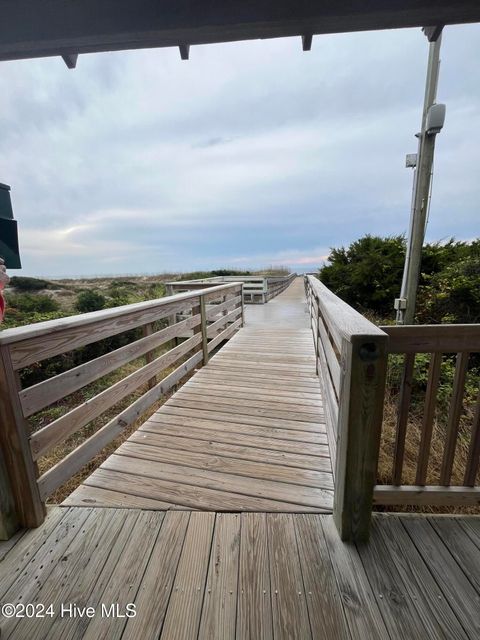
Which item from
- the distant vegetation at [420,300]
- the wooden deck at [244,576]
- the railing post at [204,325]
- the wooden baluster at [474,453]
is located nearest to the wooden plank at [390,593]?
the wooden deck at [244,576]

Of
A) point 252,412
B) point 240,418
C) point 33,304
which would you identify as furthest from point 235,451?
point 33,304

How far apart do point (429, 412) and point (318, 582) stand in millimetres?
879

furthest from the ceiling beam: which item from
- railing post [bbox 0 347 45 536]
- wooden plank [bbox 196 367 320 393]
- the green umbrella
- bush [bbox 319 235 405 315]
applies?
bush [bbox 319 235 405 315]

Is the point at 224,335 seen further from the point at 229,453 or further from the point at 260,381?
the point at 229,453

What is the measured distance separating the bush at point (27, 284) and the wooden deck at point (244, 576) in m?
13.9

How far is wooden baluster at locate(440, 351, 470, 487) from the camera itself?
121 centimetres

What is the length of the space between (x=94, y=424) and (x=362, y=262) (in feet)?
25.6

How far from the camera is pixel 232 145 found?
7141mm

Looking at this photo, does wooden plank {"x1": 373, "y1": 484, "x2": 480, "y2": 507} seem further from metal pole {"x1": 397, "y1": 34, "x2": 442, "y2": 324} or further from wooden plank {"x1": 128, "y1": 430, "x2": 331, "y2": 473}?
metal pole {"x1": 397, "y1": 34, "x2": 442, "y2": 324}

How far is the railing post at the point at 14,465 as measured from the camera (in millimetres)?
1194

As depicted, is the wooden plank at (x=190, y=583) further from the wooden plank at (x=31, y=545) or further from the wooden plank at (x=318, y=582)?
the wooden plank at (x=31, y=545)

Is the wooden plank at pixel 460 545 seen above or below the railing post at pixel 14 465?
below

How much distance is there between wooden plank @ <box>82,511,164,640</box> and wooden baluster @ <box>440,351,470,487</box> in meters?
1.46

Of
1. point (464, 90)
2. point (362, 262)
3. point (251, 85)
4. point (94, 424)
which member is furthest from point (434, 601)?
point (362, 262)
